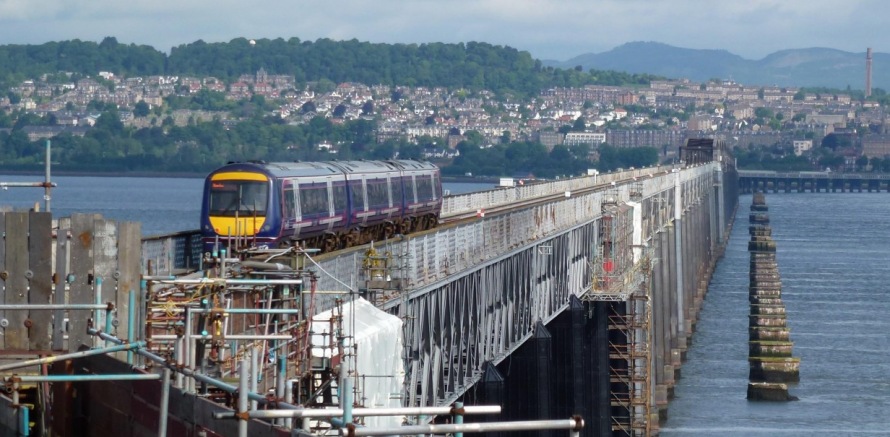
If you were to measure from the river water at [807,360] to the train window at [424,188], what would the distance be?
58.2 feet

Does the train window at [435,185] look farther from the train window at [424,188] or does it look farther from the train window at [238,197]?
the train window at [238,197]

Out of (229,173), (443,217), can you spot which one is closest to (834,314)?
(443,217)

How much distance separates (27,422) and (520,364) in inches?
1414

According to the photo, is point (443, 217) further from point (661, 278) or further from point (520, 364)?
point (661, 278)

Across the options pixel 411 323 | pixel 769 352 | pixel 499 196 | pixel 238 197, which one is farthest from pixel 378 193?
pixel 769 352

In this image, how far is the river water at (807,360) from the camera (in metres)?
67.8

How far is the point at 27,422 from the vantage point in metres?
13.6

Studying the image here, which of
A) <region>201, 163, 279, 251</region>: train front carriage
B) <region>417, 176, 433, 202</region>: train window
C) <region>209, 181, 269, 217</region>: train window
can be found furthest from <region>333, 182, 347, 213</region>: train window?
<region>417, 176, 433, 202</region>: train window

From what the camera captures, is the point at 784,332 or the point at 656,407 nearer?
the point at 656,407

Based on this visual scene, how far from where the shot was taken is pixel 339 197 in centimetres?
3988

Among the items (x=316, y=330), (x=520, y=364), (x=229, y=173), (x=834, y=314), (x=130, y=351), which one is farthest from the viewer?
(x=834, y=314)

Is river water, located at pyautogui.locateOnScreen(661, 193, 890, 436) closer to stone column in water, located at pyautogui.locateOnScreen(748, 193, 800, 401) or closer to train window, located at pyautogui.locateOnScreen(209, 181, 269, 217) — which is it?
stone column in water, located at pyautogui.locateOnScreen(748, 193, 800, 401)

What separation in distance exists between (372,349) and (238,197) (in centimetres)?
1290

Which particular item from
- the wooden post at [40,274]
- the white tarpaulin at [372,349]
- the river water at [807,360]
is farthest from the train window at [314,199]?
the river water at [807,360]
